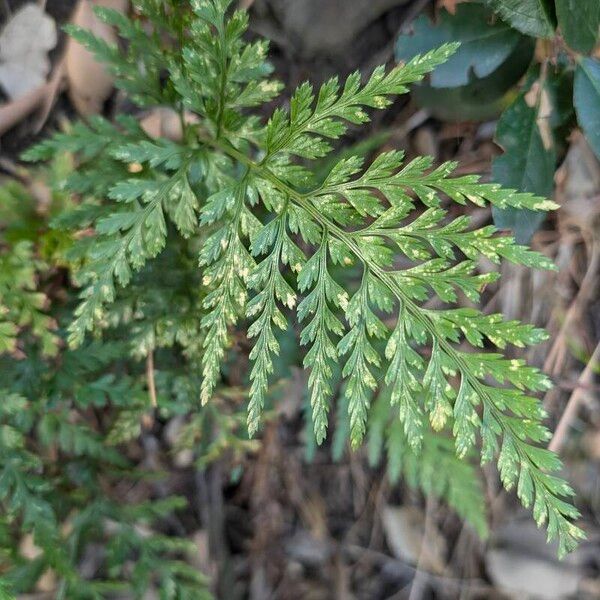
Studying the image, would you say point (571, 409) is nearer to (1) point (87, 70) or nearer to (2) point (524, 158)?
(2) point (524, 158)

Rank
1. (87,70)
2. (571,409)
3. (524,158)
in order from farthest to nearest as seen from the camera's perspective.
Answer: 1. (571,409)
2. (87,70)
3. (524,158)

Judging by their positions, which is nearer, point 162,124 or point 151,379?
point 151,379

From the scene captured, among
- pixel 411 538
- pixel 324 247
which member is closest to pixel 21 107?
pixel 324 247

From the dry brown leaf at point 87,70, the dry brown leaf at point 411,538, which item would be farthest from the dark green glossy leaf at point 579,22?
the dry brown leaf at point 411,538

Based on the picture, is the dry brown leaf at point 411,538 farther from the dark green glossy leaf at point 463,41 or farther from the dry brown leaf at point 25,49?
the dry brown leaf at point 25,49

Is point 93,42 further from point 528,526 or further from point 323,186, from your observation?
point 528,526

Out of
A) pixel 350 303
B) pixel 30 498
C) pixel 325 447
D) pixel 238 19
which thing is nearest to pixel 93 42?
pixel 238 19

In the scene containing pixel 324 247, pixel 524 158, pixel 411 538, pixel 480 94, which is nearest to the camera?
pixel 324 247
